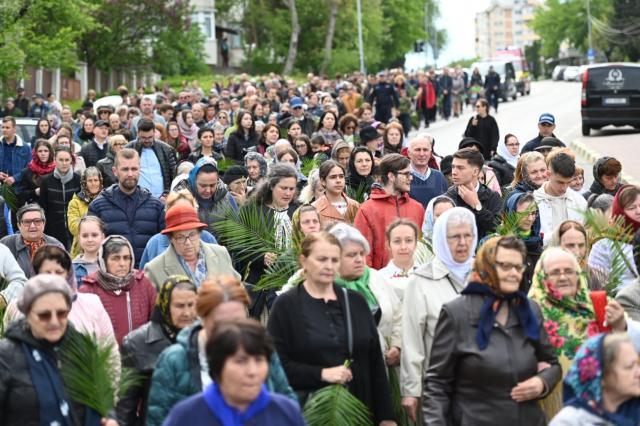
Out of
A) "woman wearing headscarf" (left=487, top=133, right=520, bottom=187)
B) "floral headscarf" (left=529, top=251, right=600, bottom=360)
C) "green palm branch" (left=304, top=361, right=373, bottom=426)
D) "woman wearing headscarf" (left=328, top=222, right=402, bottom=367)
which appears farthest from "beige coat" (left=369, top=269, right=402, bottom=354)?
"woman wearing headscarf" (left=487, top=133, right=520, bottom=187)

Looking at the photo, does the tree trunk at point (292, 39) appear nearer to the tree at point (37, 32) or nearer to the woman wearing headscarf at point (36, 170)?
the tree at point (37, 32)

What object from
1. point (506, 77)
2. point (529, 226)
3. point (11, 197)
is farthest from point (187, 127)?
point (506, 77)

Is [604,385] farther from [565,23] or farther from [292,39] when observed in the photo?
[565,23]

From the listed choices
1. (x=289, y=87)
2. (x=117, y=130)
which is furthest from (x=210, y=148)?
(x=289, y=87)

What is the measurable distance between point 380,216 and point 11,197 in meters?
7.24

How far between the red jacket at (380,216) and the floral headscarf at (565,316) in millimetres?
3314

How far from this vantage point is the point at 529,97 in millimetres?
70500

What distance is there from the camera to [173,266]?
32.5 ft

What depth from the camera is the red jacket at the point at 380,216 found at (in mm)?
11195

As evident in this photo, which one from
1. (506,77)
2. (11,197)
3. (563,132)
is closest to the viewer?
(11,197)

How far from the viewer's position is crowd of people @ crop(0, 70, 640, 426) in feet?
21.3

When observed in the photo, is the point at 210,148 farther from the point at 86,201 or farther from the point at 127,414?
the point at 127,414

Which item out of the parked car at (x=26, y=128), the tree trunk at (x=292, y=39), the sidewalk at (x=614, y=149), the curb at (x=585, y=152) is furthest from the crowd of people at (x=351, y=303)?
the tree trunk at (x=292, y=39)

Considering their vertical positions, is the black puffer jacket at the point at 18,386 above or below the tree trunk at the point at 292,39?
below
